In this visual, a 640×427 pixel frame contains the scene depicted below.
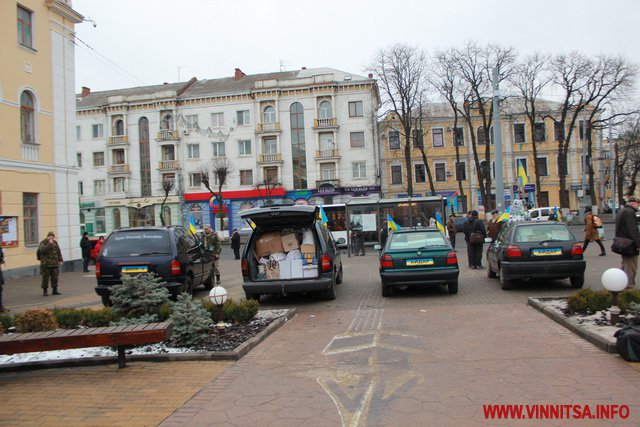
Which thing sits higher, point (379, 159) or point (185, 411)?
point (379, 159)

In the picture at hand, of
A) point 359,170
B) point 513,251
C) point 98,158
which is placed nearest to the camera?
point 513,251

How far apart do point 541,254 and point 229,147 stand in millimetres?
44970

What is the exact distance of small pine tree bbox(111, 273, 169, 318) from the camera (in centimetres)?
789

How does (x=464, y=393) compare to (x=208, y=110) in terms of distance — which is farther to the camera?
(x=208, y=110)

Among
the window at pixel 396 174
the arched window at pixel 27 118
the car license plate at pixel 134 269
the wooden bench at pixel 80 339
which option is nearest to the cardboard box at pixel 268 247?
the car license plate at pixel 134 269

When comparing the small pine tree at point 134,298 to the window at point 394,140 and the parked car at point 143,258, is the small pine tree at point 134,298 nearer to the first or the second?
the parked car at point 143,258

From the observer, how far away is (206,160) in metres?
53.3

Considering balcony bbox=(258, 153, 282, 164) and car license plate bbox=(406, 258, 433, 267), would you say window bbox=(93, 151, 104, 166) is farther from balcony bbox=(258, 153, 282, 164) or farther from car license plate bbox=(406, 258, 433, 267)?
car license plate bbox=(406, 258, 433, 267)

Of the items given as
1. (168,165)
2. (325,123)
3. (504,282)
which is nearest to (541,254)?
(504,282)

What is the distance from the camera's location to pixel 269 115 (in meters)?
52.8

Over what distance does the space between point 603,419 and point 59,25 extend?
24.1 metres

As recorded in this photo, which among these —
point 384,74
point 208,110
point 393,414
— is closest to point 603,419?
point 393,414

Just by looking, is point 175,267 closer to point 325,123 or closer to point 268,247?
point 268,247

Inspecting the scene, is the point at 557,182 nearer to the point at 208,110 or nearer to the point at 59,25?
the point at 208,110
